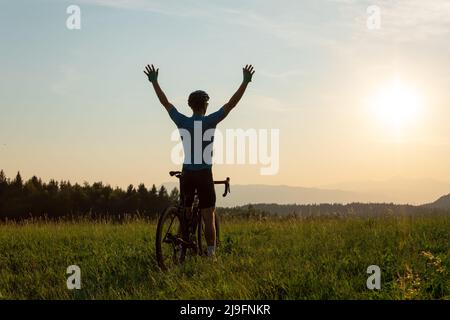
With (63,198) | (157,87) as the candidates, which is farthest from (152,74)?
(63,198)

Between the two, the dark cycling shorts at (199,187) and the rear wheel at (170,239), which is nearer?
the rear wheel at (170,239)

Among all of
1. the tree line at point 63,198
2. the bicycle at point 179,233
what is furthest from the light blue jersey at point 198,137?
the tree line at point 63,198

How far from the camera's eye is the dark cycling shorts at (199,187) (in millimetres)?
9742

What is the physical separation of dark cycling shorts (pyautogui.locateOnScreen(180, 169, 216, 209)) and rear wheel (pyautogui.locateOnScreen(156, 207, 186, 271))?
13.3 inches

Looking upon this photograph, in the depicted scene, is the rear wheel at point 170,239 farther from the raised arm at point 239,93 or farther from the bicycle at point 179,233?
the raised arm at point 239,93

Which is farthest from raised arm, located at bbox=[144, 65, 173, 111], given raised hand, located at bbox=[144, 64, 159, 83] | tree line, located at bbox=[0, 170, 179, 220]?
tree line, located at bbox=[0, 170, 179, 220]

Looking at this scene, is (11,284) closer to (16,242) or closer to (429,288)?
(16,242)

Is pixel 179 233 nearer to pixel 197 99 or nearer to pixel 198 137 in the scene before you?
pixel 198 137

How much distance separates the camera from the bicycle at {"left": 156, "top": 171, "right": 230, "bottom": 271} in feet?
31.6

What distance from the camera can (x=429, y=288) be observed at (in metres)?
7.58

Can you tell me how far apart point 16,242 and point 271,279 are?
8.27 m

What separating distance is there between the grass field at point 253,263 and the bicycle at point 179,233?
0.27m

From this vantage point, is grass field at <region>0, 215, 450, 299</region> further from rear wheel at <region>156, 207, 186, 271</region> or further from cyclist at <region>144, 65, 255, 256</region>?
cyclist at <region>144, 65, 255, 256</region>
